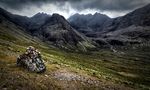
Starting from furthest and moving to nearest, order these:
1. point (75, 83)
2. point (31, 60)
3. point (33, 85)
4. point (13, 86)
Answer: point (31, 60) → point (75, 83) → point (33, 85) → point (13, 86)

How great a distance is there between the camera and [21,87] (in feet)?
107

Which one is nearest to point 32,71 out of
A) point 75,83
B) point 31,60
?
point 31,60

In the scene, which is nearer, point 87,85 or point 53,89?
point 53,89

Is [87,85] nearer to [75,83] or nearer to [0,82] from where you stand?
[75,83]

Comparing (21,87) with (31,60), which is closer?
(21,87)

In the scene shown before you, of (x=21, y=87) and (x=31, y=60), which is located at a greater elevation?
(x=31, y=60)

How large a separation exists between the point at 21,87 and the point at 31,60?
1398 cm

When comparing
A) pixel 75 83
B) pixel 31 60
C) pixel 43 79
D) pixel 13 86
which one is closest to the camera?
pixel 13 86

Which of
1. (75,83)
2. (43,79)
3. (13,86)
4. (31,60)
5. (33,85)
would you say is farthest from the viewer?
(31,60)

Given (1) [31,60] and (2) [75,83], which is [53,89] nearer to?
(2) [75,83]

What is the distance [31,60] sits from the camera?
46.0m

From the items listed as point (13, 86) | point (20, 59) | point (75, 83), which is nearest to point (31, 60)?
point (20, 59)

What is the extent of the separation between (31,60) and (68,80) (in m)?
9.59

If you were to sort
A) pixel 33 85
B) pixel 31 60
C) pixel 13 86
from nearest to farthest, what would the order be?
pixel 13 86 < pixel 33 85 < pixel 31 60
